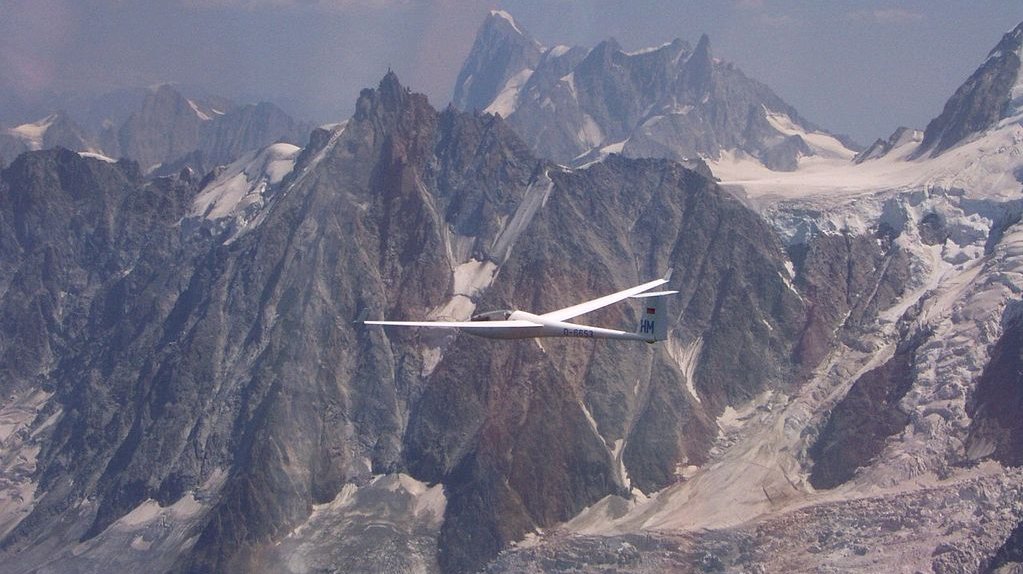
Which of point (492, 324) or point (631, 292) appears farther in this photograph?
point (631, 292)

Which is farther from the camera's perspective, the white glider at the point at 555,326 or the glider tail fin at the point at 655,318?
the white glider at the point at 555,326

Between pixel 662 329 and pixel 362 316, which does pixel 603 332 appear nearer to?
pixel 662 329

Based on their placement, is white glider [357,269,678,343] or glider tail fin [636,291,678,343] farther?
white glider [357,269,678,343]

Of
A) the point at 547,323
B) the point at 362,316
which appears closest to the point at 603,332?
the point at 547,323

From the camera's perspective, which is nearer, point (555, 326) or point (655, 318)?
point (655, 318)

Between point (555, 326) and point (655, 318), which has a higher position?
point (655, 318)

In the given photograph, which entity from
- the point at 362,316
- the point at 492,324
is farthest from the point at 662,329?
the point at 362,316
